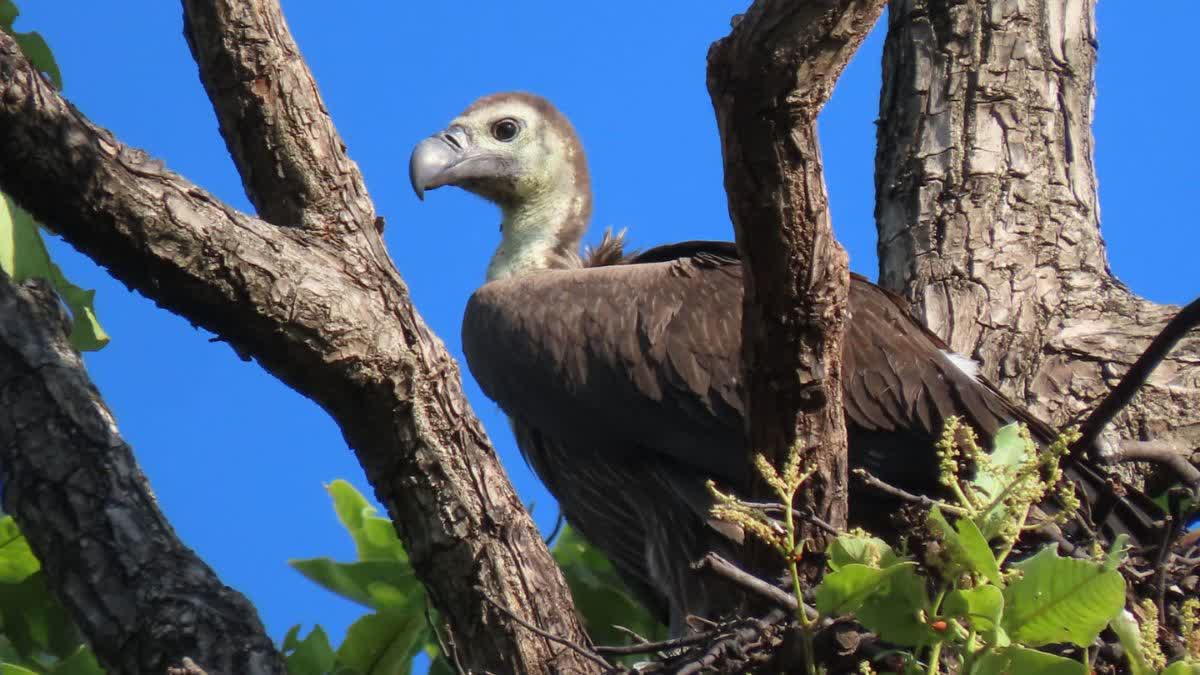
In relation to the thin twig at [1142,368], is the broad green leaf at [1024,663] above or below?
below

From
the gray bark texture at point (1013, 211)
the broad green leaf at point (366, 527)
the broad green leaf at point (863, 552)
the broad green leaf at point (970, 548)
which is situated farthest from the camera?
the gray bark texture at point (1013, 211)

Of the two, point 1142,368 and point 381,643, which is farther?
point 381,643

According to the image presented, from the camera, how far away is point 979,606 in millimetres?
2576

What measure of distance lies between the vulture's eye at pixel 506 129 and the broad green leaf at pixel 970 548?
357 cm

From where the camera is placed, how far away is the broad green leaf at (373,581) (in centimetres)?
424

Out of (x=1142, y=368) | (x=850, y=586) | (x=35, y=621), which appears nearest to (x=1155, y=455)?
(x=1142, y=368)

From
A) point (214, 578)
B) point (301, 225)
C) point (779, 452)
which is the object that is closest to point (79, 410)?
point (214, 578)

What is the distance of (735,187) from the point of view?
9.41 ft

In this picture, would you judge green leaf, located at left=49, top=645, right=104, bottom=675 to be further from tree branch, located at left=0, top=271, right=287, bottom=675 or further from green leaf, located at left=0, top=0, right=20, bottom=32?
green leaf, located at left=0, top=0, right=20, bottom=32

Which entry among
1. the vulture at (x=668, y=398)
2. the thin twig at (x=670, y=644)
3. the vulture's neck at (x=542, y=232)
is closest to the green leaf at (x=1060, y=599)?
the thin twig at (x=670, y=644)

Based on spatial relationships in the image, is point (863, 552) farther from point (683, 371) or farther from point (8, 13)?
point (8, 13)

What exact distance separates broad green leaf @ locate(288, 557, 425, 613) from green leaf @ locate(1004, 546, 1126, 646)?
76.8 inches

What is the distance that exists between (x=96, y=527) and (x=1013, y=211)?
277 cm

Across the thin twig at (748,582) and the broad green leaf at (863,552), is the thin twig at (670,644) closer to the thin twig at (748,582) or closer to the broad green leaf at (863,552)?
the thin twig at (748,582)
